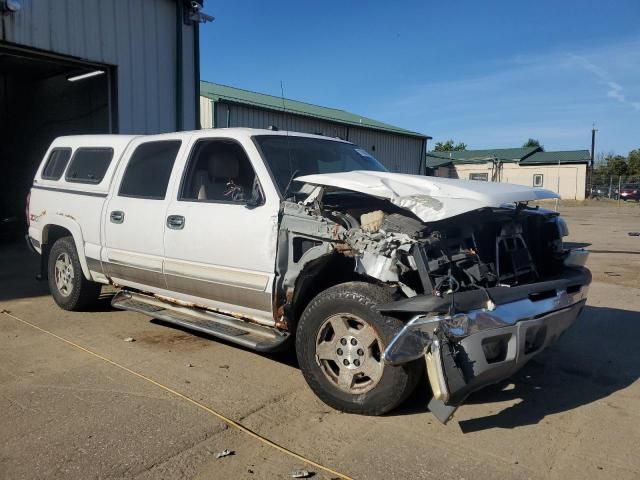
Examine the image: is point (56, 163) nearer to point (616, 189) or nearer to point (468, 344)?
point (468, 344)

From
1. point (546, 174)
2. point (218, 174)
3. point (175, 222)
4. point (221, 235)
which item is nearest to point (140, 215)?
point (175, 222)

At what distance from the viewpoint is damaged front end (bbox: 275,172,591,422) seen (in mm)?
3242

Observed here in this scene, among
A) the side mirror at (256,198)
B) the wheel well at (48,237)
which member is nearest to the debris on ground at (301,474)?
the side mirror at (256,198)

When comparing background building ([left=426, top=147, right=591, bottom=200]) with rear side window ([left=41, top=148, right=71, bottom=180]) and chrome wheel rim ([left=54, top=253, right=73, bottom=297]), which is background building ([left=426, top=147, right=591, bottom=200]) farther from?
chrome wheel rim ([left=54, top=253, right=73, bottom=297])

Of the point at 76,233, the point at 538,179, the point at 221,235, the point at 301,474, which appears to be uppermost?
the point at 538,179

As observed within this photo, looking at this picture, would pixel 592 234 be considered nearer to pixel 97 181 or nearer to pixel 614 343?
pixel 614 343

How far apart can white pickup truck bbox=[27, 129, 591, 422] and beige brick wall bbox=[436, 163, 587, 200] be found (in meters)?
40.1

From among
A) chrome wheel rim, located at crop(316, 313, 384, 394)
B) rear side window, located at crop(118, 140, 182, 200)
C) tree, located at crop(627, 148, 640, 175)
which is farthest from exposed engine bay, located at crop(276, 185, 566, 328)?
tree, located at crop(627, 148, 640, 175)

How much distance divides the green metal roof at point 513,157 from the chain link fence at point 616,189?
3.17 meters

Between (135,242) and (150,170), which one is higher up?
(150,170)

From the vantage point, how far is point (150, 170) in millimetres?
5441

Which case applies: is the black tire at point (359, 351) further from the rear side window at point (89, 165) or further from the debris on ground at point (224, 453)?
the rear side window at point (89, 165)

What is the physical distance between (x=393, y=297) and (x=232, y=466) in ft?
4.56

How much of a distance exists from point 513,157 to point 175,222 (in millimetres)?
47445
